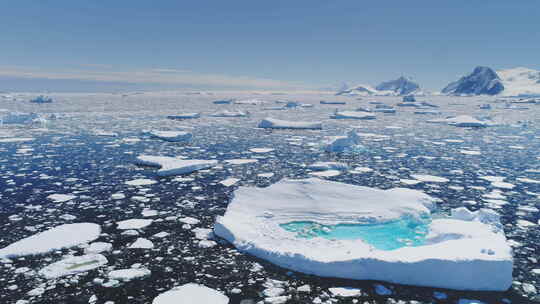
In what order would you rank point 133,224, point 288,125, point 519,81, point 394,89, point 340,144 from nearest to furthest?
point 133,224 → point 340,144 → point 288,125 → point 519,81 → point 394,89

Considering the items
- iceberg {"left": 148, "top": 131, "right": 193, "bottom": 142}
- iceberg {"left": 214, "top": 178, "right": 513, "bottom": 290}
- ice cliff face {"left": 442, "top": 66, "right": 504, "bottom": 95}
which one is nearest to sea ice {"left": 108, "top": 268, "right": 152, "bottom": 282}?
iceberg {"left": 214, "top": 178, "right": 513, "bottom": 290}

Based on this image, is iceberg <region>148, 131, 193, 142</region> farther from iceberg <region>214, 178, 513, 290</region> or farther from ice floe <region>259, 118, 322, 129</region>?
iceberg <region>214, 178, 513, 290</region>

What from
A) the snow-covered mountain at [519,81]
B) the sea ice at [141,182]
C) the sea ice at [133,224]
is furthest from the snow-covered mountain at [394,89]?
the sea ice at [133,224]

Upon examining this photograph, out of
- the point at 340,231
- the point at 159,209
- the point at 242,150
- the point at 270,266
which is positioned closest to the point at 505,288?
the point at 340,231

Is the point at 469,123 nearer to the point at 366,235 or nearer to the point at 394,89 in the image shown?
the point at 366,235

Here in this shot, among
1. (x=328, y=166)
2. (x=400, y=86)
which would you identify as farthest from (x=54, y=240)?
(x=400, y=86)
